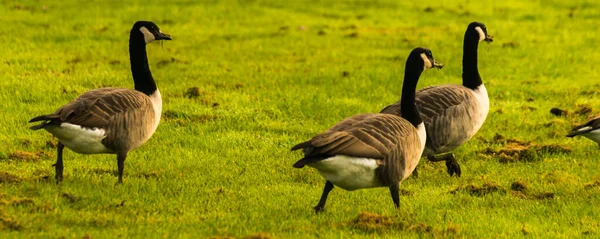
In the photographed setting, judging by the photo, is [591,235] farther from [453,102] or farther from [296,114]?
[296,114]

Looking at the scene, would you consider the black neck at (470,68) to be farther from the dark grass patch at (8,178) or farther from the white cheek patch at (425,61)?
the dark grass patch at (8,178)

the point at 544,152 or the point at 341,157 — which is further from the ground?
the point at 341,157

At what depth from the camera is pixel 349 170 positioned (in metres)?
10.4

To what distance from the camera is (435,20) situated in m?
32.3

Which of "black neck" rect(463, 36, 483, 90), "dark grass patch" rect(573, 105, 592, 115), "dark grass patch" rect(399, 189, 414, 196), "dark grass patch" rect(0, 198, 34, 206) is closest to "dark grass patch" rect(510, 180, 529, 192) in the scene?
"dark grass patch" rect(399, 189, 414, 196)

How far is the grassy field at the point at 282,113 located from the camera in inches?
434

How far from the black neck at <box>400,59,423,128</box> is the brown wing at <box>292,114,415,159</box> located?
0.60 metres

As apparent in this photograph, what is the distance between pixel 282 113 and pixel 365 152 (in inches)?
329

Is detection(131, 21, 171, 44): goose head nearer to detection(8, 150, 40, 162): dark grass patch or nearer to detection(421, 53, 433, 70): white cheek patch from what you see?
detection(8, 150, 40, 162): dark grass patch

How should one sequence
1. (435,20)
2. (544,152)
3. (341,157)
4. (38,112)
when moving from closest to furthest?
1. (341,157)
2. (544,152)
3. (38,112)
4. (435,20)

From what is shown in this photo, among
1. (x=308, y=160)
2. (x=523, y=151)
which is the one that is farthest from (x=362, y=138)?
(x=523, y=151)

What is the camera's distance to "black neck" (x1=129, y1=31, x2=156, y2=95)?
13859 millimetres

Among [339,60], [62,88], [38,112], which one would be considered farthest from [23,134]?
[339,60]

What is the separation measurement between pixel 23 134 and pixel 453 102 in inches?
311
